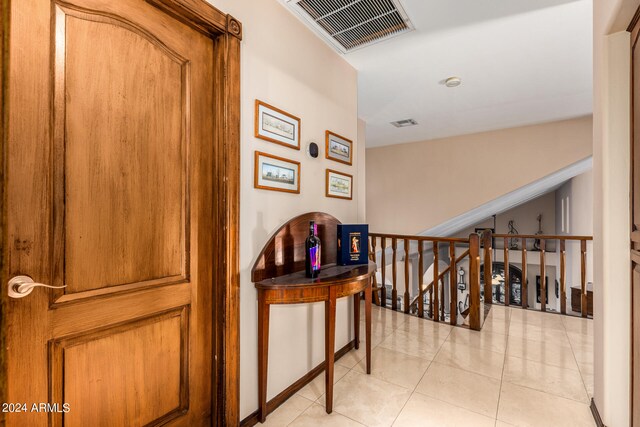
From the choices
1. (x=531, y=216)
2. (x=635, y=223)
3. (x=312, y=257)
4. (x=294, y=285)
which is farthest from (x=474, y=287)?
(x=531, y=216)

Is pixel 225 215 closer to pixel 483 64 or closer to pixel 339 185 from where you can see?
pixel 339 185

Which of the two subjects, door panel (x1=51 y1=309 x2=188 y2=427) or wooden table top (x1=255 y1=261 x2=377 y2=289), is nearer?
door panel (x1=51 y1=309 x2=188 y2=427)

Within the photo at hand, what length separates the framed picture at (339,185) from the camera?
235cm

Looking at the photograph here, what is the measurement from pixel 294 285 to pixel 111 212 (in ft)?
2.97

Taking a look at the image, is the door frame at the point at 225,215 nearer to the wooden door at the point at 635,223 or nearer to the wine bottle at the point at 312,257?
the wine bottle at the point at 312,257

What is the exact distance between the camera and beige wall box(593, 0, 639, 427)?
4.86 feet

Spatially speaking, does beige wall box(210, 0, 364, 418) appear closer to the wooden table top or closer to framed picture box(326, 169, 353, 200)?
framed picture box(326, 169, 353, 200)

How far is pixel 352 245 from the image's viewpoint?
86.5 inches

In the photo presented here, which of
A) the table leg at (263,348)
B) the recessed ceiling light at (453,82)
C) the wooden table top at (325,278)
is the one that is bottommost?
the table leg at (263,348)

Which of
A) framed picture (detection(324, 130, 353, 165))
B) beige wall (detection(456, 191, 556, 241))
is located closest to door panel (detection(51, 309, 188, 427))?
framed picture (detection(324, 130, 353, 165))

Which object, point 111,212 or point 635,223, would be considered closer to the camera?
point 111,212

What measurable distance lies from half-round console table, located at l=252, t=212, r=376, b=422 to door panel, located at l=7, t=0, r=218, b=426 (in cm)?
28

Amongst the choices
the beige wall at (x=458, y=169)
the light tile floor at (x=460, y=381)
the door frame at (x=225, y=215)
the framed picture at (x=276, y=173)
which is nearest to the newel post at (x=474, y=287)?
the light tile floor at (x=460, y=381)

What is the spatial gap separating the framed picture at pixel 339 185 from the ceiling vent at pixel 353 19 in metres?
1.02
